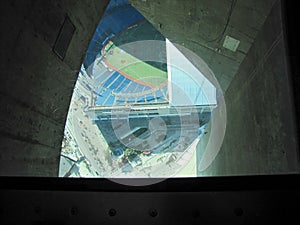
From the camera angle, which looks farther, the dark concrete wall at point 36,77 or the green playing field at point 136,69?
the green playing field at point 136,69

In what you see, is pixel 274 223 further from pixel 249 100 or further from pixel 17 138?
pixel 249 100

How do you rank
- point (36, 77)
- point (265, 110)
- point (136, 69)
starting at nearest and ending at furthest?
1. point (36, 77)
2. point (265, 110)
3. point (136, 69)

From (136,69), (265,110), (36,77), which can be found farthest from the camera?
(136,69)

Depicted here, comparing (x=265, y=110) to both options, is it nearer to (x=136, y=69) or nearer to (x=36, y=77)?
(x=36, y=77)

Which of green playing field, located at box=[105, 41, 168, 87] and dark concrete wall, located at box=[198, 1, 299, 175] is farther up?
green playing field, located at box=[105, 41, 168, 87]

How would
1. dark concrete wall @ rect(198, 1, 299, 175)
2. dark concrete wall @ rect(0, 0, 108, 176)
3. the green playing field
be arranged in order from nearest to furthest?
dark concrete wall @ rect(0, 0, 108, 176) → dark concrete wall @ rect(198, 1, 299, 175) → the green playing field

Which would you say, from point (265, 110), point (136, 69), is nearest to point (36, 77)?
point (265, 110)
